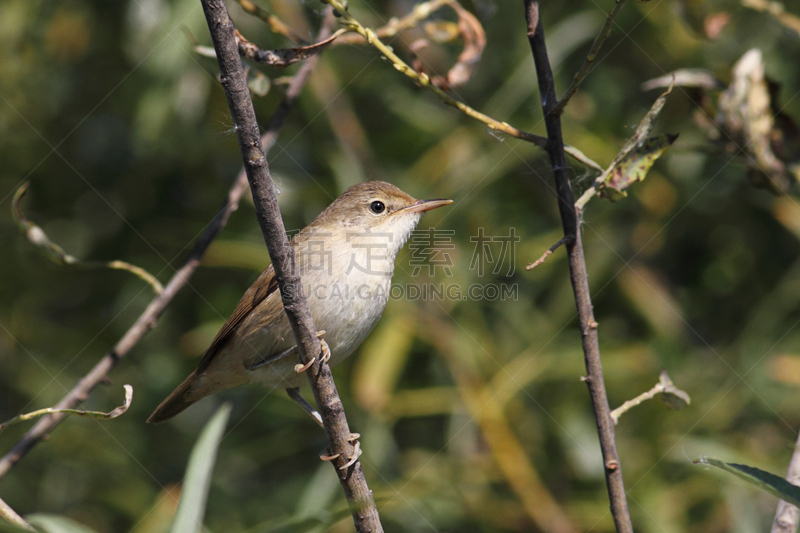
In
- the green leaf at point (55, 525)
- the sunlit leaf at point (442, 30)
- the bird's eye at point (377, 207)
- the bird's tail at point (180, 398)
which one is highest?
the sunlit leaf at point (442, 30)

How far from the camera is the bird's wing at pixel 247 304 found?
362 cm

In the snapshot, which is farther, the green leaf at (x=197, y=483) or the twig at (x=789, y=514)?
the green leaf at (x=197, y=483)

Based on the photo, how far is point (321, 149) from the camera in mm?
4676

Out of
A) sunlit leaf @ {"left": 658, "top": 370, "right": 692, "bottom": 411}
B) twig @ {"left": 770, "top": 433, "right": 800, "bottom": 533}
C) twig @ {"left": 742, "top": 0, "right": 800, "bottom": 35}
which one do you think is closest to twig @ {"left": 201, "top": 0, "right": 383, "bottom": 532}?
sunlit leaf @ {"left": 658, "top": 370, "right": 692, "bottom": 411}

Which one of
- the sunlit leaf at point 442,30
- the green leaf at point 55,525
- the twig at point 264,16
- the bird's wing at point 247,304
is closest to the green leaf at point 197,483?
the green leaf at point 55,525

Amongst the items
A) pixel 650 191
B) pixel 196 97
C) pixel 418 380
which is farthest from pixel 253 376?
pixel 650 191

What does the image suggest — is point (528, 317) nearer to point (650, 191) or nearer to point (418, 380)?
point (418, 380)

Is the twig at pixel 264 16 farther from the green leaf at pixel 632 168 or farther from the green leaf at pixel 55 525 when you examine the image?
the green leaf at pixel 55 525

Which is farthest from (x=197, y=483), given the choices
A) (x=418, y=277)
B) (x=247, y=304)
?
(x=418, y=277)

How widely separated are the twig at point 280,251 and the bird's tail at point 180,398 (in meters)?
1.73

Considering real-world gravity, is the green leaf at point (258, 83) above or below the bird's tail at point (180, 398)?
above

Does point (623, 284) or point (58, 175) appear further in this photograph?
point (58, 175)

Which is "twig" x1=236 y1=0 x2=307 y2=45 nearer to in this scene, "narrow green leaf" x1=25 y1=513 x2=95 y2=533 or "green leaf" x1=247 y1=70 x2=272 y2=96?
"green leaf" x1=247 y1=70 x2=272 y2=96

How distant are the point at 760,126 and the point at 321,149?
262 cm
